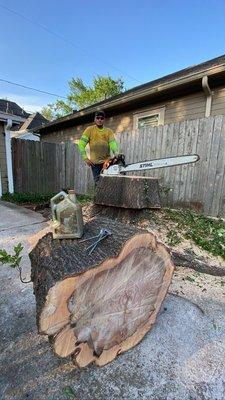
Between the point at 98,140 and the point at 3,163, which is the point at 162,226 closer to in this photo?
the point at 98,140

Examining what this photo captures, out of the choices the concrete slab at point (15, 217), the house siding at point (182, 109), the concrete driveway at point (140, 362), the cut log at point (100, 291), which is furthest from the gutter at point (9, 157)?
the cut log at point (100, 291)

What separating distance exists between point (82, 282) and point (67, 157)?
626cm

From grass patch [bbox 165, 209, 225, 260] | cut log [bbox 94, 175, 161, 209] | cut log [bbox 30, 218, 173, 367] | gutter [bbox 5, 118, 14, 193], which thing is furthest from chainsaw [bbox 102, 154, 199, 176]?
gutter [bbox 5, 118, 14, 193]

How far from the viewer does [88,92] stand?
28328 millimetres

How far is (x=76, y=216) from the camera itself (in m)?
1.62

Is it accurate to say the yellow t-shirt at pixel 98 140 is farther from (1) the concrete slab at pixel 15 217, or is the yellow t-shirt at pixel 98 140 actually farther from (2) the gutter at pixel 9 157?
(2) the gutter at pixel 9 157

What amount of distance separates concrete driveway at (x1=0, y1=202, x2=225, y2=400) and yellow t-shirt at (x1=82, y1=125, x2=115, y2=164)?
108 inches

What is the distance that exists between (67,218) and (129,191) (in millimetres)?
1938

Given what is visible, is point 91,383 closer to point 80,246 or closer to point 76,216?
point 80,246

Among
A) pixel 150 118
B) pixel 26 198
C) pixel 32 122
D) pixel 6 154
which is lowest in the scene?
pixel 26 198

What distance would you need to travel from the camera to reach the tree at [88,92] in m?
27.3

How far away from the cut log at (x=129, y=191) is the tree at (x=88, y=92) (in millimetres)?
24317

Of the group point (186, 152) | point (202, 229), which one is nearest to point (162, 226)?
point (202, 229)

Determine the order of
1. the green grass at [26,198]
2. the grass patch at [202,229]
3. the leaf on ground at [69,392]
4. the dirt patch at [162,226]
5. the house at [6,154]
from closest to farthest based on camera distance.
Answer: the leaf on ground at [69,392] < the dirt patch at [162,226] < the grass patch at [202,229] < the green grass at [26,198] < the house at [6,154]
